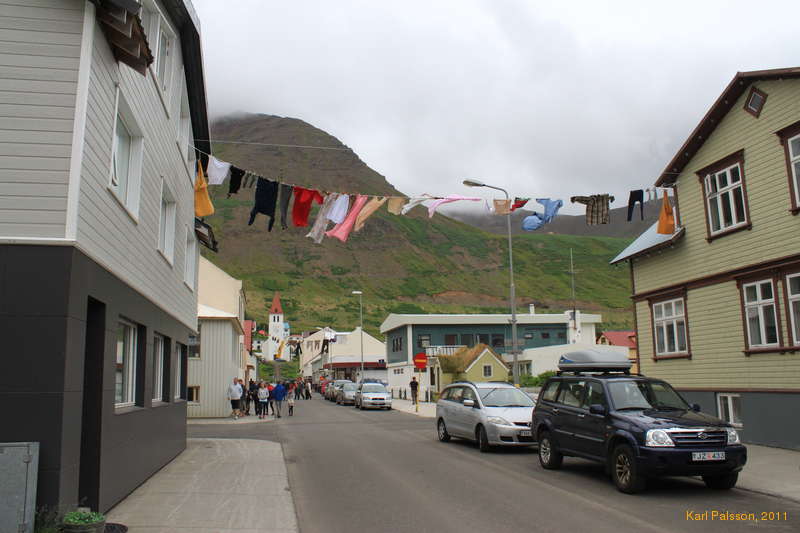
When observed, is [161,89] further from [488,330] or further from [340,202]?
[488,330]

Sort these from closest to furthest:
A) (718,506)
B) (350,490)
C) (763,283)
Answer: (718,506) < (350,490) < (763,283)

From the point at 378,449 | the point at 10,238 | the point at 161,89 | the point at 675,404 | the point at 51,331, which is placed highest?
the point at 161,89

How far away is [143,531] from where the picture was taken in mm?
7500

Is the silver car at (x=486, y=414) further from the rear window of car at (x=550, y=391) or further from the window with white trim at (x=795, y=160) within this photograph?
the window with white trim at (x=795, y=160)

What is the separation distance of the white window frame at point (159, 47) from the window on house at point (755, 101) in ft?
42.7

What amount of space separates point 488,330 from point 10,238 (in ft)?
166

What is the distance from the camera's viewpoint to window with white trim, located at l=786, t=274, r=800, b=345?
13688 mm

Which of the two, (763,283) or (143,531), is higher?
(763,283)

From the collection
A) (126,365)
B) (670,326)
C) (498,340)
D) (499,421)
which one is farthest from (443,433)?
(498,340)

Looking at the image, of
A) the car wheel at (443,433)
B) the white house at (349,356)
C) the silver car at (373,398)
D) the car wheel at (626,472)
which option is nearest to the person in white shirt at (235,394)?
the silver car at (373,398)

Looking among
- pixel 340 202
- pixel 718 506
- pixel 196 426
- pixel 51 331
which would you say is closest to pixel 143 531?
pixel 51 331

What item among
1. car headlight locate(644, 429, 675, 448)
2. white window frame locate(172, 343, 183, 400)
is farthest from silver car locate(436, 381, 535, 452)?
white window frame locate(172, 343, 183, 400)

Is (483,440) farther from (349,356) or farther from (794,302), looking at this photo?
(349,356)

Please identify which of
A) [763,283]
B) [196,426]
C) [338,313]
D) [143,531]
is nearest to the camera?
[143,531]
